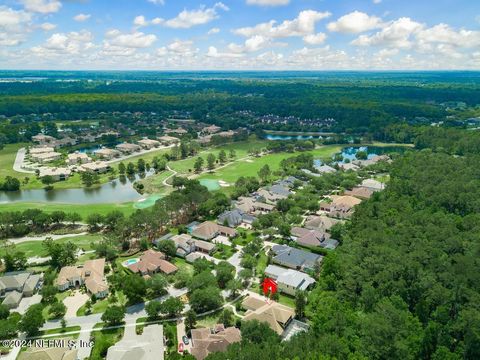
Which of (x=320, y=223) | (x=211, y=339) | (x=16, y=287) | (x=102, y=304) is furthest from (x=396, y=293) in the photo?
(x=16, y=287)

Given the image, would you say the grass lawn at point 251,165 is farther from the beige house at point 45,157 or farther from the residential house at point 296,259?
the beige house at point 45,157

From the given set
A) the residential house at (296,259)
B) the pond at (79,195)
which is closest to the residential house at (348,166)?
the residential house at (296,259)

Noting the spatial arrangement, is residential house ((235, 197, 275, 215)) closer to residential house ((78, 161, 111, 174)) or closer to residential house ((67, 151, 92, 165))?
residential house ((78, 161, 111, 174))

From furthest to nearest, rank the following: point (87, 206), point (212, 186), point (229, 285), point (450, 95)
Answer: point (450, 95), point (212, 186), point (87, 206), point (229, 285)

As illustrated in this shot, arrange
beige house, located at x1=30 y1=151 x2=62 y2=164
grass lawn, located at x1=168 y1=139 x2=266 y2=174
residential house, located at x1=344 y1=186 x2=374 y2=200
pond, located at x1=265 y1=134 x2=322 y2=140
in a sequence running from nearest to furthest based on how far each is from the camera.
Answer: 1. residential house, located at x1=344 y1=186 x2=374 y2=200
2. grass lawn, located at x1=168 y1=139 x2=266 y2=174
3. beige house, located at x1=30 y1=151 x2=62 y2=164
4. pond, located at x1=265 y1=134 x2=322 y2=140

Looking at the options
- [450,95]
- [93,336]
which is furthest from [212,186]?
[450,95]

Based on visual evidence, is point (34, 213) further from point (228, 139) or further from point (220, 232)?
point (228, 139)

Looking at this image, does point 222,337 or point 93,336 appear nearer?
point 222,337

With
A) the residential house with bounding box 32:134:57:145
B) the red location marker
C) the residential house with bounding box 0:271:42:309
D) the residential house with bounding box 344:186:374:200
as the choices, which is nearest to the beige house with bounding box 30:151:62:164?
the residential house with bounding box 32:134:57:145
